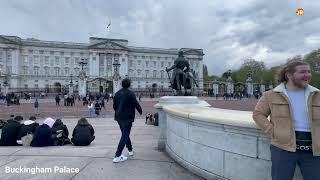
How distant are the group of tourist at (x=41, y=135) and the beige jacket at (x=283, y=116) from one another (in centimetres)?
660

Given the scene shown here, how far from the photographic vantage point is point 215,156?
209 inches

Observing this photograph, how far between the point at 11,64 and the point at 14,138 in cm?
10952

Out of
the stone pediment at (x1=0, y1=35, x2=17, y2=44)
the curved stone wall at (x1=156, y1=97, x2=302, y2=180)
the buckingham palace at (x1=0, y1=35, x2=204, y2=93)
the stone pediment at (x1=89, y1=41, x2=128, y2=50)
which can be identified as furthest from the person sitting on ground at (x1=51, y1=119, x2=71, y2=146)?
the stone pediment at (x1=89, y1=41, x2=128, y2=50)

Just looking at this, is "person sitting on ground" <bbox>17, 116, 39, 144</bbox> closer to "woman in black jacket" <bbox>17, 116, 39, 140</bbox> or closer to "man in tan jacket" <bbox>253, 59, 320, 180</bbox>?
"woman in black jacket" <bbox>17, 116, 39, 140</bbox>

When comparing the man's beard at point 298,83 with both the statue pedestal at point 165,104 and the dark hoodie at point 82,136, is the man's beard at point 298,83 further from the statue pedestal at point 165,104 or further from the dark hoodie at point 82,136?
the dark hoodie at point 82,136

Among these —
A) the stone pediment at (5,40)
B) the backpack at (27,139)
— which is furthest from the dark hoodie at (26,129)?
the stone pediment at (5,40)

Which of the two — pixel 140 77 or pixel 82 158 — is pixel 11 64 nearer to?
pixel 140 77

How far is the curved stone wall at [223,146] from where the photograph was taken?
4.46 metres

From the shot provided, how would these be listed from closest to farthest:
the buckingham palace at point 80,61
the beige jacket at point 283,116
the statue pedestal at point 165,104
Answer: the beige jacket at point 283,116
the statue pedestal at point 165,104
the buckingham palace at point 80,61

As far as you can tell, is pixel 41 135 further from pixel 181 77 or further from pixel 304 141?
pixel 304 141

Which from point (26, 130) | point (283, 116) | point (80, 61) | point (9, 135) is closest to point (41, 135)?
point (26, 130)

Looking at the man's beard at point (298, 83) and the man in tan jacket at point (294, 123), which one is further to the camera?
the man's beard at point (298, 83)

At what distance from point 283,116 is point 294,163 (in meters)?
0.49

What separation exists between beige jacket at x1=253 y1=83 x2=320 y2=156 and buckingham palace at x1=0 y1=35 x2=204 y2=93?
98512 millimetres
